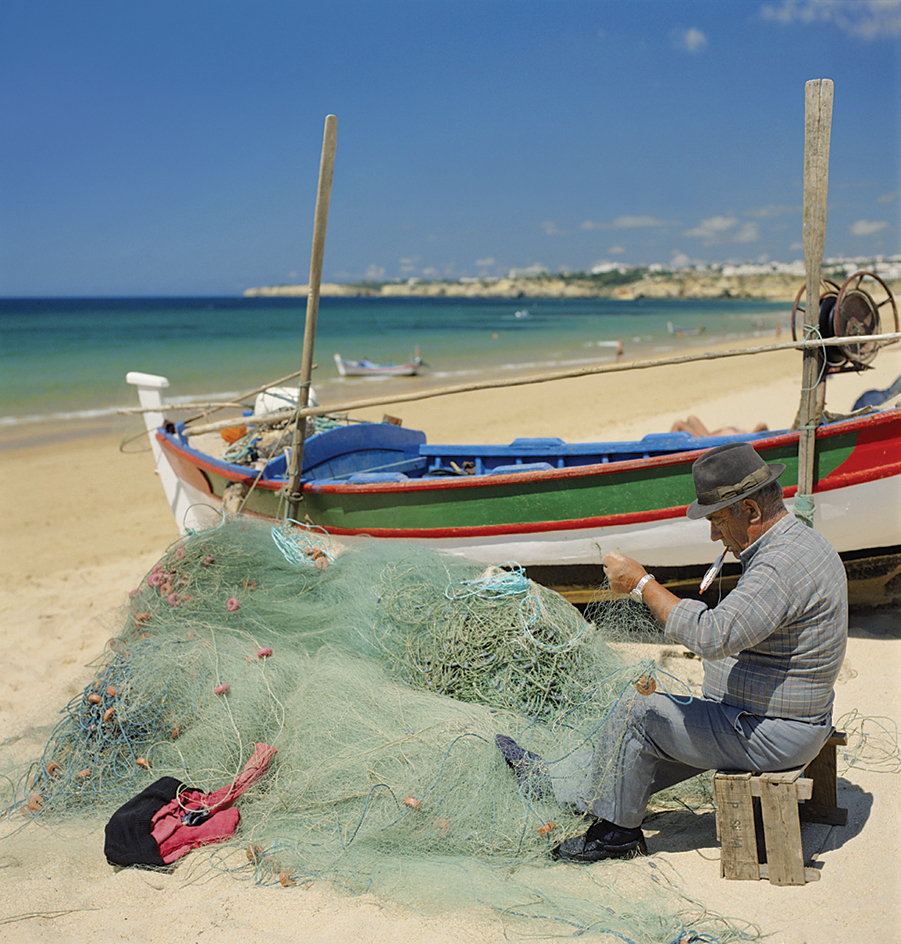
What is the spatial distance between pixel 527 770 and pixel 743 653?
1042 millimetres

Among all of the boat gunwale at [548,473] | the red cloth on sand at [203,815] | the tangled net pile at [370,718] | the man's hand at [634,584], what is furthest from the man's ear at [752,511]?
the red cloth on sand at [203,815]

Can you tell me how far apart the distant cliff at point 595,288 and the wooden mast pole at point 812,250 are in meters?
124

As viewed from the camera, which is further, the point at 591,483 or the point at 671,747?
the point at 591,483

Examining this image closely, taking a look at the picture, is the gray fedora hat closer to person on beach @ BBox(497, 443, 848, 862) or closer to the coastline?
person on beach @ BBox(497, 443, 848, 862)

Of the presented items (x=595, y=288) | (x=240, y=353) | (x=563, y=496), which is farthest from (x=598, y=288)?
(x=563, y=496)

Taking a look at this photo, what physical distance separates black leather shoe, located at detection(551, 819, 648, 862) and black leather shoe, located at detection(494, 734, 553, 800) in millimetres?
220

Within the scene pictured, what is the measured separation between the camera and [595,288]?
515ft

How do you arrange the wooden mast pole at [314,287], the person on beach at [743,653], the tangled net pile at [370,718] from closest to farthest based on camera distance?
the person on beach at [743,653], the tangled net pile at [370,718], the wooden mast pole at [314,287]

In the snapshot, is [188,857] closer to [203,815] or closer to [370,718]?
[203,815]

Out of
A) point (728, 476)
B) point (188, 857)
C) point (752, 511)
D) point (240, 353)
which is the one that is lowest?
point (188, 857)

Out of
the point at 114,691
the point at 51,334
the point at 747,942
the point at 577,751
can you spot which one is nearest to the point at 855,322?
the point at 577,751

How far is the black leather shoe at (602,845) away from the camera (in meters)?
3.07

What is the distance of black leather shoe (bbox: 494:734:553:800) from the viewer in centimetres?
324

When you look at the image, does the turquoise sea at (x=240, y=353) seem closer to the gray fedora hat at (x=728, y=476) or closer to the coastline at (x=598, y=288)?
the gray fedora hat at (x=728, y=476)
